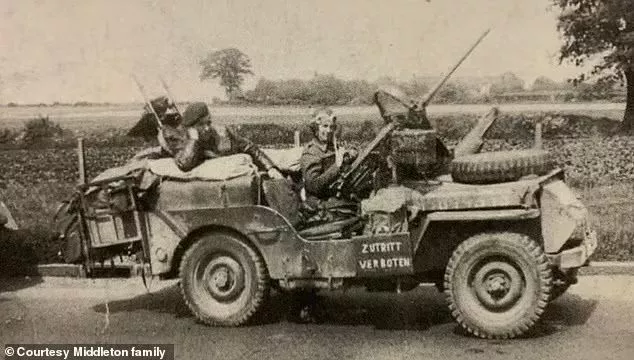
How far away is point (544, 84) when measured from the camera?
969 cm

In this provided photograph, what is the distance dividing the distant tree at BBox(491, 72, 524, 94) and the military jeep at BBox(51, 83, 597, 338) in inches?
106

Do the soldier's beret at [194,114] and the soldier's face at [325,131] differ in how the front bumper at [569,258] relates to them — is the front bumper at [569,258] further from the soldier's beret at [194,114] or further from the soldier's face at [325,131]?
the soldier's beret at [194,114]

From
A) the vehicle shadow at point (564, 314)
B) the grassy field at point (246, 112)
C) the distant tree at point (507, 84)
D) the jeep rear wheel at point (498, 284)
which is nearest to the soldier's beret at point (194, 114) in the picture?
the jeep rear wheel at point (498, 284)

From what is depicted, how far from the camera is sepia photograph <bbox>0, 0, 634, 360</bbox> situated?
637 cm

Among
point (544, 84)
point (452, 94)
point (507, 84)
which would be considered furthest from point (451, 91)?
point (544, 84)

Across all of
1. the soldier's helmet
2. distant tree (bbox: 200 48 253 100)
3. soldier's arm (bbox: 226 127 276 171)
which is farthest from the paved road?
distant tree (bbox: 200 48 253 100)

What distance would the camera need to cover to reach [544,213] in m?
6.34

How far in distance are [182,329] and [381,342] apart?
1701 millimetres

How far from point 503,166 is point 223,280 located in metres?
2.44

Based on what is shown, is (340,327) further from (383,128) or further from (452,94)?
(452,94)

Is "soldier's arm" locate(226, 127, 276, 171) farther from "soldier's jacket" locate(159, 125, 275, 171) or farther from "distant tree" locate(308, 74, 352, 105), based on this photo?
"distant tree" locate(308, 74, 352, 105)

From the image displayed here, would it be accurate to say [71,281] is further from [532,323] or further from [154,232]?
[532,323]

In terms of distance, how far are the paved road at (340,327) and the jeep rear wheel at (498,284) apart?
0.48 ft

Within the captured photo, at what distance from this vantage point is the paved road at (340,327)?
6.14 meters
